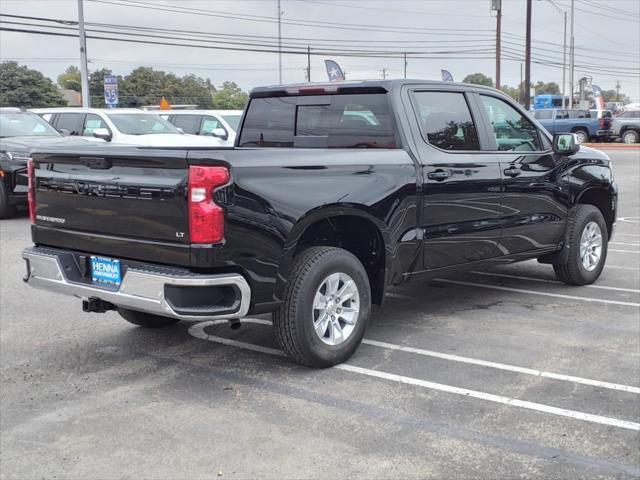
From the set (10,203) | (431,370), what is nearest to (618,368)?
(431,370)

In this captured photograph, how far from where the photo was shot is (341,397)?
453cm

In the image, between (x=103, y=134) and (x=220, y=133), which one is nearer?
(x=103, y=134)

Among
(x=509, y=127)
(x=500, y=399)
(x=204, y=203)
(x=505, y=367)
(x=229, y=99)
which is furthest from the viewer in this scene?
(x=229, y=99)

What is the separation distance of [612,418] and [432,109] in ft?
8.97

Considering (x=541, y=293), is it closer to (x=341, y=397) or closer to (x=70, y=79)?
(x=341, y=397)

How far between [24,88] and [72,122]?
52.8 meters

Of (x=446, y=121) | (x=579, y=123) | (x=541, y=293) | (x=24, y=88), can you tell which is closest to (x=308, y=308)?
(x=446, y=121)

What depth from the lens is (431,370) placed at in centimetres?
500

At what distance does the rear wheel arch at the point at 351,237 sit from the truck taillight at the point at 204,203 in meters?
0.62

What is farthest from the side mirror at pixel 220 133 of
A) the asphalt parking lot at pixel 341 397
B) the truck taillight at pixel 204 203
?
the truck taillight at pixel 204 203

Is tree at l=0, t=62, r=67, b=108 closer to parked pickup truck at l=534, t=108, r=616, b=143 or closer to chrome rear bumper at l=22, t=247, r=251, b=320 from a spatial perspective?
parked pickup truck at l=534, t=108, r=616, b=143

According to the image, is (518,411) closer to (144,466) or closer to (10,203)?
(144,466)

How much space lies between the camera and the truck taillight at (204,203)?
4219mm

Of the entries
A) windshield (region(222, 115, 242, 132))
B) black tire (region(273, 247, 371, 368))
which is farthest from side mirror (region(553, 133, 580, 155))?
windshield (region(222, 115, 242, 132))
